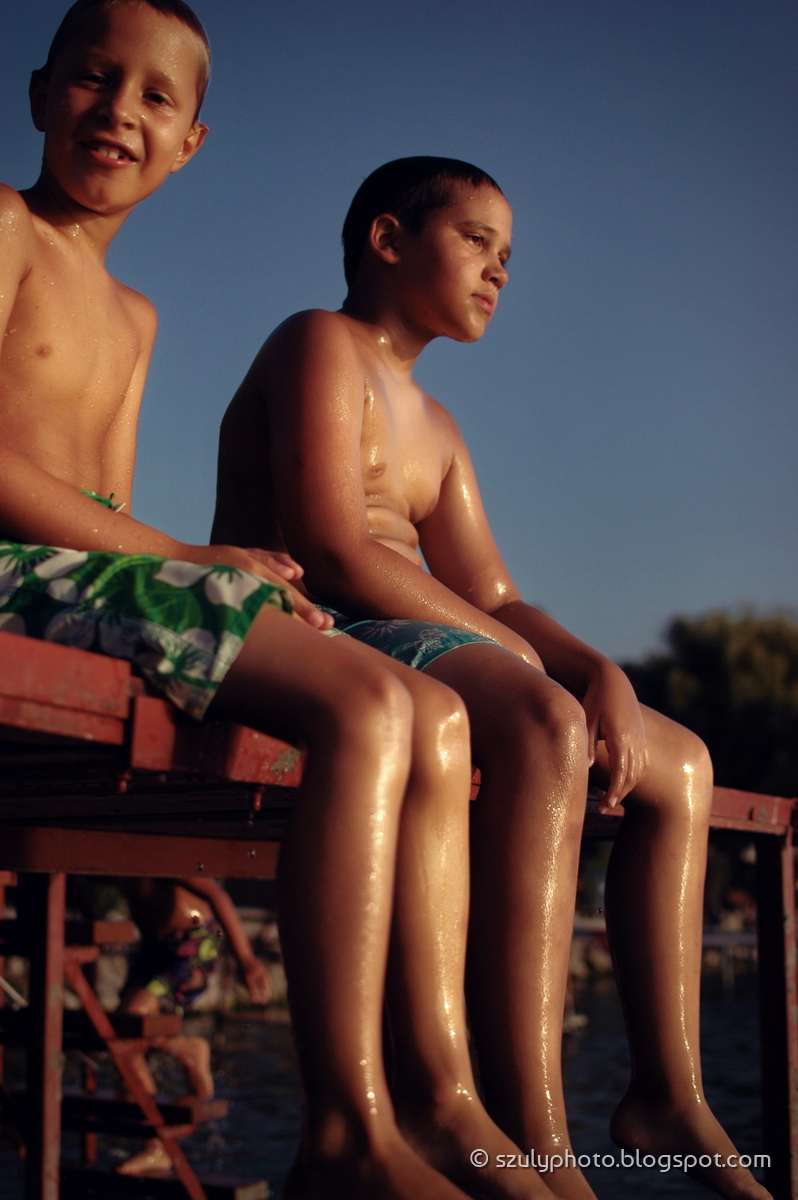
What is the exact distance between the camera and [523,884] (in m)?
2.06

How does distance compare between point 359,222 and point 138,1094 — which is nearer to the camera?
point 359,222

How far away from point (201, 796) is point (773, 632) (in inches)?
1282

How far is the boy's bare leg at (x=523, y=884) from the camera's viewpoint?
78.2 inches

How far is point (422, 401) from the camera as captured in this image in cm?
311

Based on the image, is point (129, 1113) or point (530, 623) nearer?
point (530, 623)

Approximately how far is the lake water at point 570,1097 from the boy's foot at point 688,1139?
1229 millimetres

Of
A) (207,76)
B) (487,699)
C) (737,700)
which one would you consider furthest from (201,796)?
(737,700)

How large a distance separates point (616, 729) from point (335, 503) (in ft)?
2.37

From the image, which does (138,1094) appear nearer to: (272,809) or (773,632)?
(272,809)

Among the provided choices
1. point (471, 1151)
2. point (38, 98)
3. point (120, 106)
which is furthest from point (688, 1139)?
point (38, 98)

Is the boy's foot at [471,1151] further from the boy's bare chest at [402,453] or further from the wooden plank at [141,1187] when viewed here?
the wooden plank at [141,1187]

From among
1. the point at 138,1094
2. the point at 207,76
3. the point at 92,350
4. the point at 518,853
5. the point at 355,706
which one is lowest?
the point at 138,1094

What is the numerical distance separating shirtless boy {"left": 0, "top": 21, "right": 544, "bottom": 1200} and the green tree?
28.1 meters

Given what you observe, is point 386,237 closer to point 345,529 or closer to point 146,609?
point 345,529
